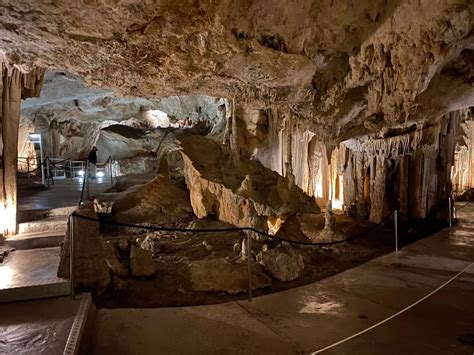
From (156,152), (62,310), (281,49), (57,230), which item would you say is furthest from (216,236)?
(156,152)

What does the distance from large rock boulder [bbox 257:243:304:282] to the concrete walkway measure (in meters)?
1.25

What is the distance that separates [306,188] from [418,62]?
9.26 m

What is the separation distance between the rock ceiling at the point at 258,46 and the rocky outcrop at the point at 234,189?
2.86 meters

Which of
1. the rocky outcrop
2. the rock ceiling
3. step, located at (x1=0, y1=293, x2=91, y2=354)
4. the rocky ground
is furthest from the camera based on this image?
the rocky outcrop

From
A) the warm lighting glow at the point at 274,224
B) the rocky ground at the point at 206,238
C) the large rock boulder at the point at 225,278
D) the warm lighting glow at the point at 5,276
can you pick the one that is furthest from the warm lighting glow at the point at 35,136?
the large rock boulder at the point at 225,278

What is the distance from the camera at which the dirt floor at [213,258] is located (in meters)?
5.05

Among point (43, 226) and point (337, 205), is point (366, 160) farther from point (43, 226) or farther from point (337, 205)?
point (43, 226)

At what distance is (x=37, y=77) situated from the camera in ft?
22.3

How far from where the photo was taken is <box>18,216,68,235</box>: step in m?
6.11

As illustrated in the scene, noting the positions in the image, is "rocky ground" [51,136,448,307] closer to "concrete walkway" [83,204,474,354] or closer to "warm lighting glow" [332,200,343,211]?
"concrete walkway" [83,204,474,354]

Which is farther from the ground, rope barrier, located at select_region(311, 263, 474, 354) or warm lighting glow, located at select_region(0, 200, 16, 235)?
warm lighting glow, located at select_region(0, 200, 16, 235)

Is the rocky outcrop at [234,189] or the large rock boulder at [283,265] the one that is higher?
the rocky outcrop at [234,189]

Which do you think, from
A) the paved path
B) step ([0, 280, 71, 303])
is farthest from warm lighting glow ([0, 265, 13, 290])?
the paved path

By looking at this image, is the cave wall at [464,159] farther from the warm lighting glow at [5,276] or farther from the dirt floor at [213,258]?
the warm lighting glow at [5,276]
